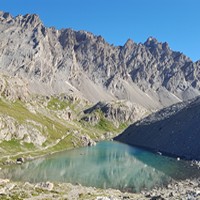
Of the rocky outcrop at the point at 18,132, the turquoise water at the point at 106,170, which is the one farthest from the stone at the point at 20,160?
the rocky outcrop at the point at 18,132

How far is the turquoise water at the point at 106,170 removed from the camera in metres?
99.7

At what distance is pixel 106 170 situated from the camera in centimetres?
12175

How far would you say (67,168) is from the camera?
122812 mm

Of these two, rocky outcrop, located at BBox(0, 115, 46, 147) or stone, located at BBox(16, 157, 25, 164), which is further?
rocky outcrop, located at BBox(0, 115, 46, 147)

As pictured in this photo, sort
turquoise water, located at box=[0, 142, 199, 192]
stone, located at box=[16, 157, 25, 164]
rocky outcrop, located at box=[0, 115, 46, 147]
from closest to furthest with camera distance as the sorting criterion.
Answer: turquoise water, located at box=[0, 142, 199, 192]
stone, located at box=[16, 157, 25, 164]
rocky outcrop, located at box=[0, 115, 46, 147]

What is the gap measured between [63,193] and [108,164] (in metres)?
65.8

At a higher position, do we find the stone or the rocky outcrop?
the rocky outcrop

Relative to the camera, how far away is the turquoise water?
3925 inches

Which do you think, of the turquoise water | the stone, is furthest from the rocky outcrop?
the stone

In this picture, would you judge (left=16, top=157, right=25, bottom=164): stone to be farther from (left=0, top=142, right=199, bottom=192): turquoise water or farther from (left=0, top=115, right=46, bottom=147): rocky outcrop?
(left=0, top=115, right=46, bottom=147): rocky outcrop

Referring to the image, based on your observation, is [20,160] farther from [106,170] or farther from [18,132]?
[106,170]

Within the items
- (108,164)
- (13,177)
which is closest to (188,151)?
(108,164)

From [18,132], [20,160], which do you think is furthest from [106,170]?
[18,132]

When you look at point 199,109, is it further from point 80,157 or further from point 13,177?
point 13,177
